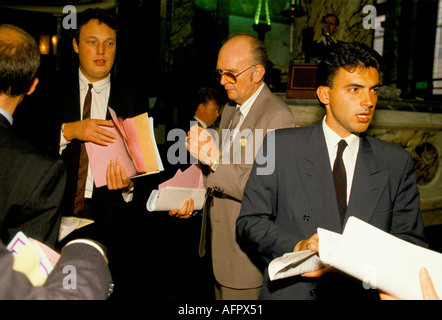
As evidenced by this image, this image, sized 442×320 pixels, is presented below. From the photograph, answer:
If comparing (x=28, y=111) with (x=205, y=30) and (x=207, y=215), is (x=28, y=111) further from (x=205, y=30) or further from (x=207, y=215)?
(x=205, y=30)

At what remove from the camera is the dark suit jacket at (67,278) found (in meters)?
0.68

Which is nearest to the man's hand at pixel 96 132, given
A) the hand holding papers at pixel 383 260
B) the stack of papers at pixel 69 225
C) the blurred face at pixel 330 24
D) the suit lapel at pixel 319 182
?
the stack of papers at pixel 69 225

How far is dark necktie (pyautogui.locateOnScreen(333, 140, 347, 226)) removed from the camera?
1402 mm

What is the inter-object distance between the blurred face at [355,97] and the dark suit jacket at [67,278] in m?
1.18

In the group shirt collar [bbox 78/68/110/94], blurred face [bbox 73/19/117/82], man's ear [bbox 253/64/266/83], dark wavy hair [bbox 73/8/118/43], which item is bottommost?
shirt collar [bbox 78/68/110/94]

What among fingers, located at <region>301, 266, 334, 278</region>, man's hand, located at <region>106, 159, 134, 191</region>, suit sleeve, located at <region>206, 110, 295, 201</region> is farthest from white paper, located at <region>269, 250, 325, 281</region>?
man's hand, located at <region>106, 159, 134, 191</region>

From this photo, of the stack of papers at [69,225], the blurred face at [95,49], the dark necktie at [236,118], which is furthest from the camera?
the dark necktie at [236,118]

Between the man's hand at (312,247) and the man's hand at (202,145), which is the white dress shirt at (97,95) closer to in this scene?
the man's hand at (202,145)

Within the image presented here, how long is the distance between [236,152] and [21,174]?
113 centimetres

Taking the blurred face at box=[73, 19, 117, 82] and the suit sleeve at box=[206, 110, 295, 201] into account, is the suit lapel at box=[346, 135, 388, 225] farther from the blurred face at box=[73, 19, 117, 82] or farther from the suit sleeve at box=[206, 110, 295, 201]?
the blurred face at box=[73, 19, 117, 82]

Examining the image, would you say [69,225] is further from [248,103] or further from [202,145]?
[248,103]

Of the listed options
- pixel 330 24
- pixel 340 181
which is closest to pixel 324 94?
pixel 340 181

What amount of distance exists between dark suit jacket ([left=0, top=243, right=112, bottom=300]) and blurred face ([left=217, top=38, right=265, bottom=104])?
140 cm
